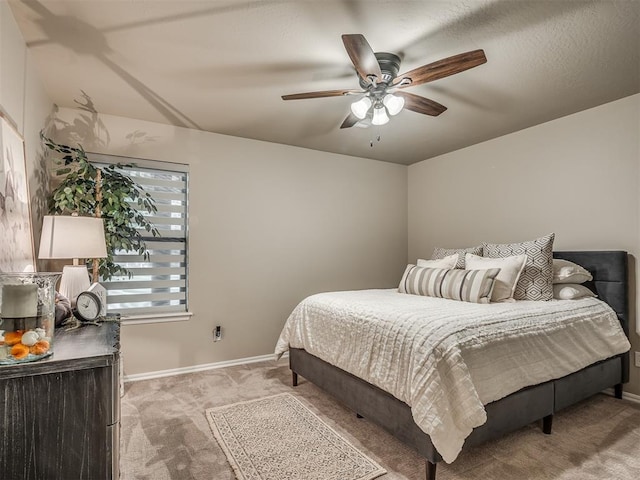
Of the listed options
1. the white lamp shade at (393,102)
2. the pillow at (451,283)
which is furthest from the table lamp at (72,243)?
the pillow at (451,283)

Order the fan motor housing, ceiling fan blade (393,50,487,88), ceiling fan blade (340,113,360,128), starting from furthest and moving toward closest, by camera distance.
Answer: ceiling fan blade (340,113,360,128) < the fan motor housing < ceiling fan blade (393,50,487,88)

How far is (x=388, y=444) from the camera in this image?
2.18m

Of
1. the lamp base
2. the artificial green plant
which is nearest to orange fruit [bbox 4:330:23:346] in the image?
the lamp base

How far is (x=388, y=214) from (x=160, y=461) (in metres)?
3.74

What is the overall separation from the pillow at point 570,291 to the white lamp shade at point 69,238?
11.0 ft

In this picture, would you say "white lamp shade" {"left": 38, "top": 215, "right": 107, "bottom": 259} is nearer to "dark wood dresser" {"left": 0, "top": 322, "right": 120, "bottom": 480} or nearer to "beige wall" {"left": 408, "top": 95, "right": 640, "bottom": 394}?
"dark wood dresser" {"left": 0, "top": 322, "right": 120, "bottom": 480}

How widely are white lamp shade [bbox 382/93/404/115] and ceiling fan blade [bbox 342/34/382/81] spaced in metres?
0.18

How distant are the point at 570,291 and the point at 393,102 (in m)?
2.07

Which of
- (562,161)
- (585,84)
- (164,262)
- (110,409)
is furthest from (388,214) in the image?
(110,409)

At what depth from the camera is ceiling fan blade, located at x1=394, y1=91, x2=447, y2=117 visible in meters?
2.31

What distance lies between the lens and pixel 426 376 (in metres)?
1.76

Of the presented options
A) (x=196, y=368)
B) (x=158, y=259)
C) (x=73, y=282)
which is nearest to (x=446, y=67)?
(x=73, y=282)

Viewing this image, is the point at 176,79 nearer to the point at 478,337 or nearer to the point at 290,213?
the point at 290,213

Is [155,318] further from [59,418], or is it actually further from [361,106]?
[361,106]
